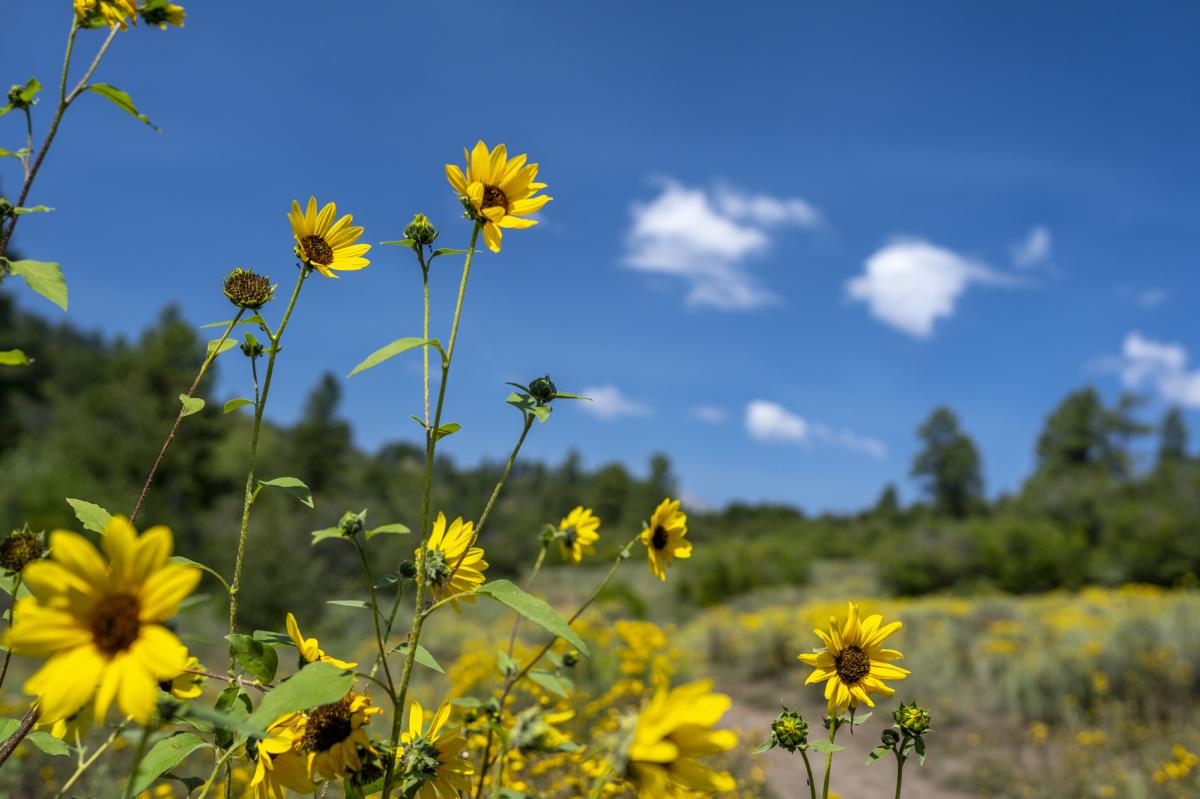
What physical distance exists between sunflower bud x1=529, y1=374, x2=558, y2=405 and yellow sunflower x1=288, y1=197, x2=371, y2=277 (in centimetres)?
39

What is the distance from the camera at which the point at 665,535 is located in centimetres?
127

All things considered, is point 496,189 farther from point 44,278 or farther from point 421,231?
point 44,278

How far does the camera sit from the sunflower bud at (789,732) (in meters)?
1.15

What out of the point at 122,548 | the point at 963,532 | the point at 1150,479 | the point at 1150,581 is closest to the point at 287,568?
the point at 122,548

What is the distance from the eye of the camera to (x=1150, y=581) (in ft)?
55.9

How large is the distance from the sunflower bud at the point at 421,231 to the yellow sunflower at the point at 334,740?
0.67 meters

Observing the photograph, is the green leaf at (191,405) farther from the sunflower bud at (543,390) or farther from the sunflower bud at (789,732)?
the sunflower bud at (789,732)

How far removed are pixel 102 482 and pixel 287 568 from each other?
12.2 metres

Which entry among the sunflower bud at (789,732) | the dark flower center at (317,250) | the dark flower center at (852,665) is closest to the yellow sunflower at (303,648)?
the dark flower center at (317,250)

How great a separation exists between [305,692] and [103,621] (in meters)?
0.20

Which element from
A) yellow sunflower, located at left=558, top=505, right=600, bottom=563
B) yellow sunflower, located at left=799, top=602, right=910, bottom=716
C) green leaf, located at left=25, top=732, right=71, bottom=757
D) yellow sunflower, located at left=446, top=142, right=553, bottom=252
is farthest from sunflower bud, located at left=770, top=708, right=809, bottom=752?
green leaf, located at left=25, top=732, right=71, bottom=757

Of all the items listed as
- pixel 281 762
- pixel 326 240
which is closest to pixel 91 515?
pixel 281 762

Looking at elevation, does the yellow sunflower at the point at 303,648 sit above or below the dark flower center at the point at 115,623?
below

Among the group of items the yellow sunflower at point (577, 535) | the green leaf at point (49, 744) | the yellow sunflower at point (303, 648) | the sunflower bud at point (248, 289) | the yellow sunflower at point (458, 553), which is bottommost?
the green leaf at point (49, 744)
